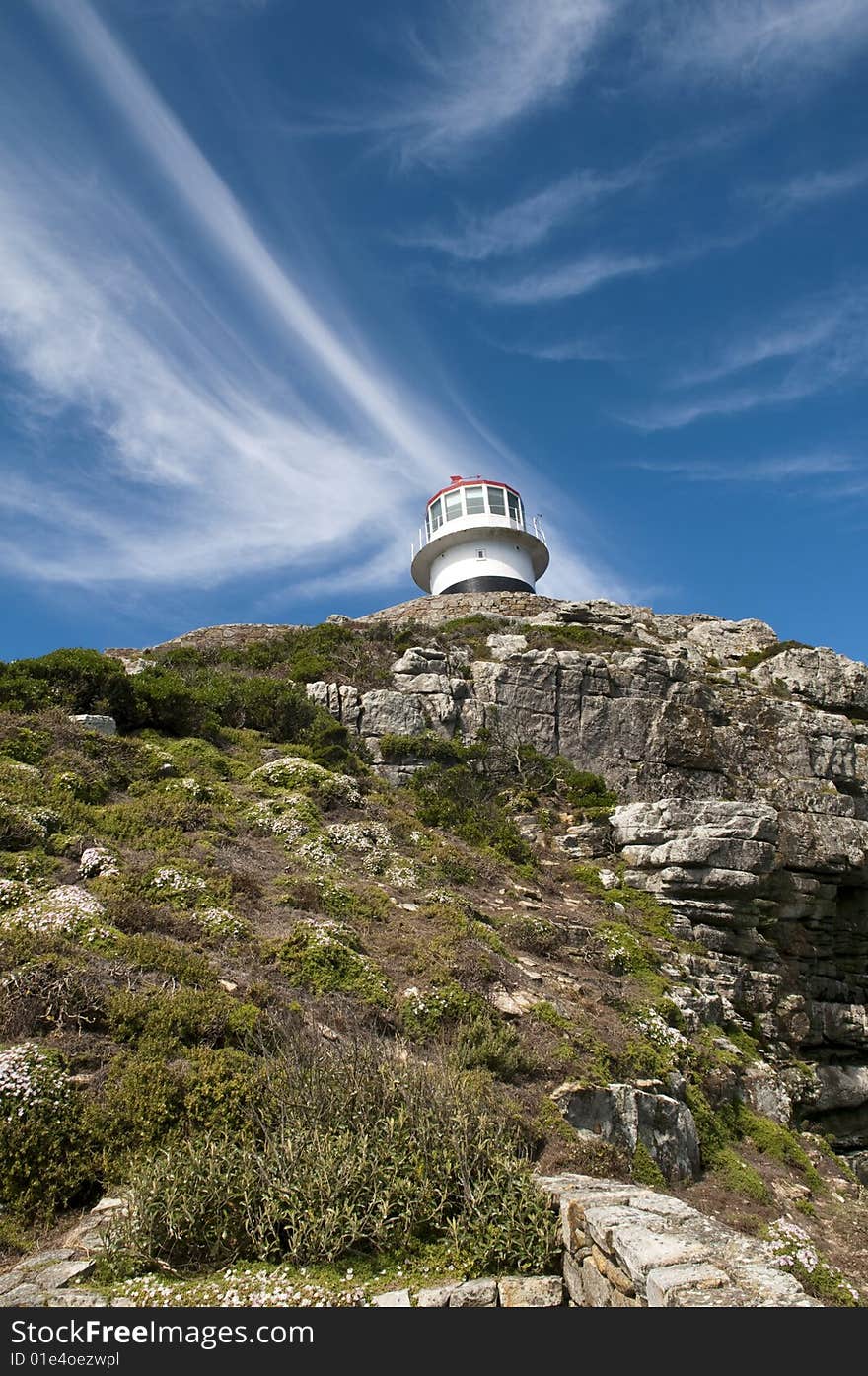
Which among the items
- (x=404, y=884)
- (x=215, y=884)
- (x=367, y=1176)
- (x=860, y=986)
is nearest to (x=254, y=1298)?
(x=367, y=1176)

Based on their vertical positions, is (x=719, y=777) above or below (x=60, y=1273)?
above

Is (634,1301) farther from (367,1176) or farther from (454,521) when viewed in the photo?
(454,521)

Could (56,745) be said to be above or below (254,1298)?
above

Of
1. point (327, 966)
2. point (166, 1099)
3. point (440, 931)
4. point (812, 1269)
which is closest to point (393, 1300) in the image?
point (166, 1099)

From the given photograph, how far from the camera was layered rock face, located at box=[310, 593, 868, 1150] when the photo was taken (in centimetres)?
1364

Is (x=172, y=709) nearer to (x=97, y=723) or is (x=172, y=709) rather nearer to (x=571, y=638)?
(x=97, y=723)

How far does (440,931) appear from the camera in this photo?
946 cm

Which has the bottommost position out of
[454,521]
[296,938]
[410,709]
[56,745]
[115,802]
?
[296,938]

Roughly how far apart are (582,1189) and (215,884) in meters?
5.22

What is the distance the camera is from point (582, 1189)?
17.8 ft

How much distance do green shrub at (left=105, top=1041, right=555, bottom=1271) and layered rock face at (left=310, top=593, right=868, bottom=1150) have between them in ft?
20.8

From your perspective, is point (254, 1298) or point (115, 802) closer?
point (254, 1298)

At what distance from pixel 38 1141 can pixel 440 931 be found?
5.13m

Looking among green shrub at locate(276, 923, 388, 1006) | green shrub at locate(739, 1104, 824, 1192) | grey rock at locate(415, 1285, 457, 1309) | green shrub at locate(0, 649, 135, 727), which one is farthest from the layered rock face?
grey rock at locate(415, 1285, 457, 1309)
